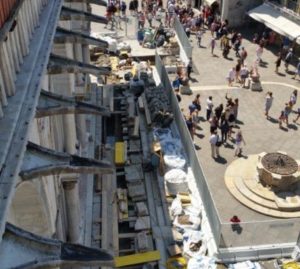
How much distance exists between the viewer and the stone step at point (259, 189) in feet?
63.5

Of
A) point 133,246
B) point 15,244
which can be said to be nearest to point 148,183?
point 133,246

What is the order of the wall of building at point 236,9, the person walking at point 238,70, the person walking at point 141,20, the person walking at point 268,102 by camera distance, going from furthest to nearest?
the person walking at point 141,20 < the wall of building at point 236,9 < the person walking at point 238,70 < the person walking at point 268,102

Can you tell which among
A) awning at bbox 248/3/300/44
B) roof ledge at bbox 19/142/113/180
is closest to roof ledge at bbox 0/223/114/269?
roof ledge at bbox 19/142/113/180

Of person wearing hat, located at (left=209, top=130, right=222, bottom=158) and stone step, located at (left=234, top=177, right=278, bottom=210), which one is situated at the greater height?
person wearing hat, located at (left=209, top=130, right=222, bottom=158)

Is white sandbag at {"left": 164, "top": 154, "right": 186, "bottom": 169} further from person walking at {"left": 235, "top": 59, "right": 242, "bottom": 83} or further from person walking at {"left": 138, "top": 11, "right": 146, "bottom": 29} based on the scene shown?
person walking at {"left": 138, "top": 11, "right": 146, "bottom": 29}

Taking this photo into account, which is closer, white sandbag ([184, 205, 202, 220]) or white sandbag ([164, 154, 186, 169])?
white sandbag ([184, 205, 202, 220])

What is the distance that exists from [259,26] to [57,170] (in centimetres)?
3230

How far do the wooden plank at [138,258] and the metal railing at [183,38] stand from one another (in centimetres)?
1704

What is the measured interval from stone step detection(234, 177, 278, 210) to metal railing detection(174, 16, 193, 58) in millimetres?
12759

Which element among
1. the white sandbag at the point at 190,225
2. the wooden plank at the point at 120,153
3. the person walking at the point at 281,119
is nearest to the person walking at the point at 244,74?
the person walking at the point at 281,119

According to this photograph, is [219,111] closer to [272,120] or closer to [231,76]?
[272,120]

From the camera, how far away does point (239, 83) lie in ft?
95.7

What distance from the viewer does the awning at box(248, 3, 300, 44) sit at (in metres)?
31.8

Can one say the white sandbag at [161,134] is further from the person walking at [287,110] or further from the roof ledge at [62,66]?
the roof ledge at [62,66]
